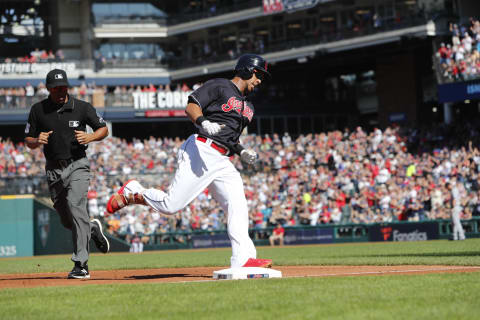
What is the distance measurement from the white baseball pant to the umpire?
3.71ft

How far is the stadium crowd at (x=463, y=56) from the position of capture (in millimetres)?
31047

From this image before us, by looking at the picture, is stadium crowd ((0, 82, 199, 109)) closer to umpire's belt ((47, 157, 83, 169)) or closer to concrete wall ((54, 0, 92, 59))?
concrete wall ((54, 0, 92, 59))

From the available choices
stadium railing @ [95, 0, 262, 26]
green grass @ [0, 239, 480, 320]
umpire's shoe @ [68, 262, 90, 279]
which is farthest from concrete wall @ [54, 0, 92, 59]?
green grass @ [0, 239, 480, 320]

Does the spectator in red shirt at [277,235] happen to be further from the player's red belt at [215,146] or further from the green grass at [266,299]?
the green grass at [266,299]

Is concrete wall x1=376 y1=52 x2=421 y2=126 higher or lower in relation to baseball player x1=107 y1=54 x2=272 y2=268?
higher

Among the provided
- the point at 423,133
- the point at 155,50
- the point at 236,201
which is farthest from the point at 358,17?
the point at 236,201

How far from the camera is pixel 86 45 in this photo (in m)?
49.3

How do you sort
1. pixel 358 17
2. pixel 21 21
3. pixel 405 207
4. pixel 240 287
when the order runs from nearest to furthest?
pixel 240 287, pixel 405 207, pixel 358 17, pixel 21 21

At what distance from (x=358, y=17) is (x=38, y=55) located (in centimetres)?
1807

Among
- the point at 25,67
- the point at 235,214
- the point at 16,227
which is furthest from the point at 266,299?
the point at 25,67

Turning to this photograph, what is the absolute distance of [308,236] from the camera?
27953mm

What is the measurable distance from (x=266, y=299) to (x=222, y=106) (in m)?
2.70

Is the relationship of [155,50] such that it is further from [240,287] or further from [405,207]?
[240,287]

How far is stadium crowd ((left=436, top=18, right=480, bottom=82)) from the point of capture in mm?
31047
